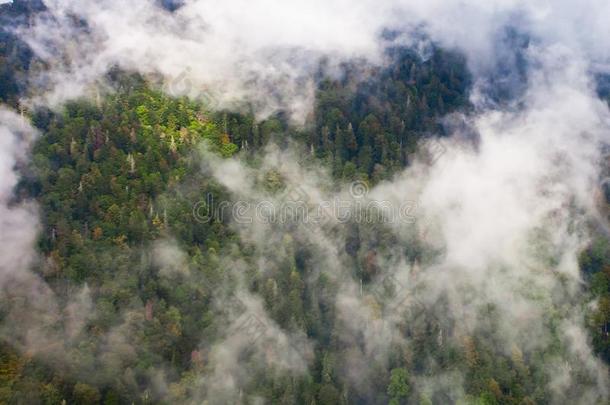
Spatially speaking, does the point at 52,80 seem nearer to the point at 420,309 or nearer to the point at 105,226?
the point at 105,226

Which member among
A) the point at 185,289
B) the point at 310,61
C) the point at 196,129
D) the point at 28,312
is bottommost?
the point at 28,312

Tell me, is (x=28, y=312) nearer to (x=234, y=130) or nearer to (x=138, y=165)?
(x=138, y=165)

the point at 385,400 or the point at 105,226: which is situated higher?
the point at 105,226

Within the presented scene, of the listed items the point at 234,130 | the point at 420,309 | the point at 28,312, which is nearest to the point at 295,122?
the point at 234,130

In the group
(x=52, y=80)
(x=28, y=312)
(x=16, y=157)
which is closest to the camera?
(x=28, y=312)

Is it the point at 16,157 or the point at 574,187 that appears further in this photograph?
the point at 574,187

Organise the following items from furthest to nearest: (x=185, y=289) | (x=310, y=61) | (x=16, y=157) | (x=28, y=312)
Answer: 1. (x=310, y=61)
2. (x=16, y=157)
3. (x=185, y=289)
4. (x=28, y=312)
